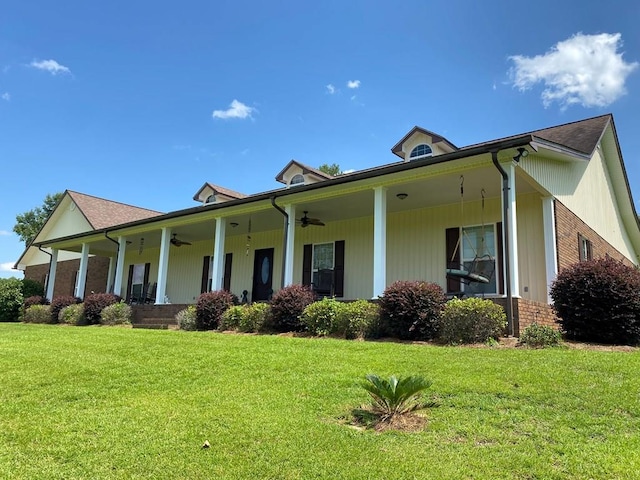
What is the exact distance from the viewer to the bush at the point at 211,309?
42.6 feet

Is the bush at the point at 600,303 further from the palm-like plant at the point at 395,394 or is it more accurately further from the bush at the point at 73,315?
the bush at the point at 73,315

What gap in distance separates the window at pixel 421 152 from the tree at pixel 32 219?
4295 cm

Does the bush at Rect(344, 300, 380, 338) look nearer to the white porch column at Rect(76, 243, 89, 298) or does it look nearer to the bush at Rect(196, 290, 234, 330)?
the bush at Rect(196, 290, 234, 330)

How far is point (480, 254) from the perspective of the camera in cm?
1247

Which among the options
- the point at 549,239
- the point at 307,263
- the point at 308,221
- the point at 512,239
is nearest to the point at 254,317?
the point at 308,221

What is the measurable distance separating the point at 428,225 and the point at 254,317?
548cm

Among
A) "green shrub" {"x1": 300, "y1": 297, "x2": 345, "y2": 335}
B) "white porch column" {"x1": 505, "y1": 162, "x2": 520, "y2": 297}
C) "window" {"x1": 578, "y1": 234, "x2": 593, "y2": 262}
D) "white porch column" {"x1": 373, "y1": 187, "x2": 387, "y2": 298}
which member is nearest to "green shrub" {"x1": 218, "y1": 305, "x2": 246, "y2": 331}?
"green shrub" {"x1": 300, "y1": 297, "x2": 345, "y2": 335}

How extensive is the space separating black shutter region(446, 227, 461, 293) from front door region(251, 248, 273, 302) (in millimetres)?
6876

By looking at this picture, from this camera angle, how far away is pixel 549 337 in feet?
24.9

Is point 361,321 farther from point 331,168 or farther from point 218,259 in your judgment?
point 331,168

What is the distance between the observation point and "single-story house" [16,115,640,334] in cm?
1034

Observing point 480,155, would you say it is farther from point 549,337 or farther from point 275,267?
point 275,267

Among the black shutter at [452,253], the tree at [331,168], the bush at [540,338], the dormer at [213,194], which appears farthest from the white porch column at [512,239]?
the tree at [331,168]

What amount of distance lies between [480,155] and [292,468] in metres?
7.80
